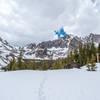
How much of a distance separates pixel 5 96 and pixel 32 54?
195908 millimetres

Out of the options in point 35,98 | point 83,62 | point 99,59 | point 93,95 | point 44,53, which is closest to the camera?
point 35,98

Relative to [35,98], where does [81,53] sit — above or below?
above

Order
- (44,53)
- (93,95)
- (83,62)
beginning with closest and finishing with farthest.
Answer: (93,95)
(83,62)
(44,53)

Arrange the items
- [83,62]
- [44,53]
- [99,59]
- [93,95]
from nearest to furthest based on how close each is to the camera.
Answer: [93,95] → [99,59] → [83,62] → [44,53]

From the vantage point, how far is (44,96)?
5.61m

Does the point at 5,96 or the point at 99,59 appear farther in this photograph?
the point at 99,59

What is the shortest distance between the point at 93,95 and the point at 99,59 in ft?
121

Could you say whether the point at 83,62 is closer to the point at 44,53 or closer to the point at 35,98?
the point at 35,98

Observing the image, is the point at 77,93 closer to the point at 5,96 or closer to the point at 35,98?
the point at 35,98

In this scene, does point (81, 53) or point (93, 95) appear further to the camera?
point (81, 53)

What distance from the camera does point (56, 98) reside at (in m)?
5.49

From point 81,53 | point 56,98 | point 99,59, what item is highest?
point 81,53

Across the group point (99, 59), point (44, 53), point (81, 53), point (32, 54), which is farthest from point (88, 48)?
point (32, 54)

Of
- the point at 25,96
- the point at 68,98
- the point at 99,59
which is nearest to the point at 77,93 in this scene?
the point at 68,98
